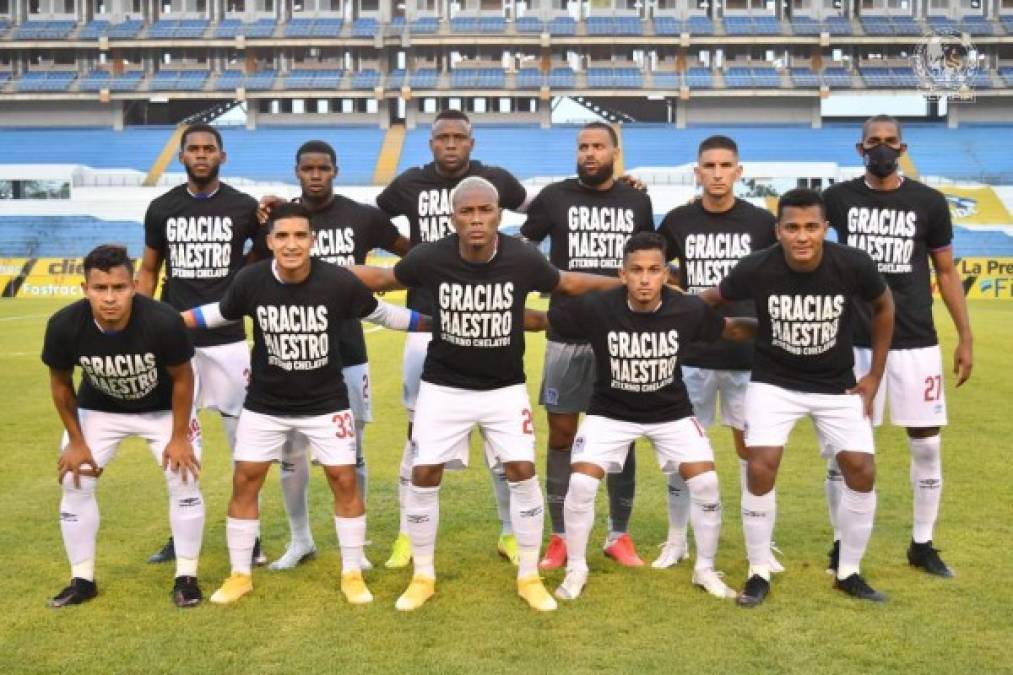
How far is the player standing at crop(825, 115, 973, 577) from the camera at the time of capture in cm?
683

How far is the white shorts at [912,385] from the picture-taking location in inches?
270

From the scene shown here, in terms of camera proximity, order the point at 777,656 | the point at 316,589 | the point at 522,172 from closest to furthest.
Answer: the point at 777,656, the point at 316,589, the point at 522,172

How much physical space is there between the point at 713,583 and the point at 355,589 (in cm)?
203

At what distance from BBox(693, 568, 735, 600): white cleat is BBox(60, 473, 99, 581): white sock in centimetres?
347

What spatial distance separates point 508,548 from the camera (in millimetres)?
7168

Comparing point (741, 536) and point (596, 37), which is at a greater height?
point (596, 37)

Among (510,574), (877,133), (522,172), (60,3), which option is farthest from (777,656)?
(60,3)

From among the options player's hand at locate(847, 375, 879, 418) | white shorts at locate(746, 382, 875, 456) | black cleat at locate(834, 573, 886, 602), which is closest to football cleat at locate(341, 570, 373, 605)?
white shorts at locate(746, 382, 875, 456)

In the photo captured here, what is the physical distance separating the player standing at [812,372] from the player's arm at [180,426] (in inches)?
124

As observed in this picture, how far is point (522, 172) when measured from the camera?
1905 inches

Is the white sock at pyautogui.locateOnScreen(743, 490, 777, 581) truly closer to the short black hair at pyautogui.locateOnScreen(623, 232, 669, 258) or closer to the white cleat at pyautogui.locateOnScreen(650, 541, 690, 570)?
the white cleat at pyautogui.locateOnScreen(650, 541, 690, 570)

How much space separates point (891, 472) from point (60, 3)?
5592 cm

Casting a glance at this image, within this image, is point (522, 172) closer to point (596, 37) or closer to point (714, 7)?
point (596, 37)

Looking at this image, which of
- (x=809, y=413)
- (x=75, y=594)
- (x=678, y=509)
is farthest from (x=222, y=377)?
(x=809, y=413)
